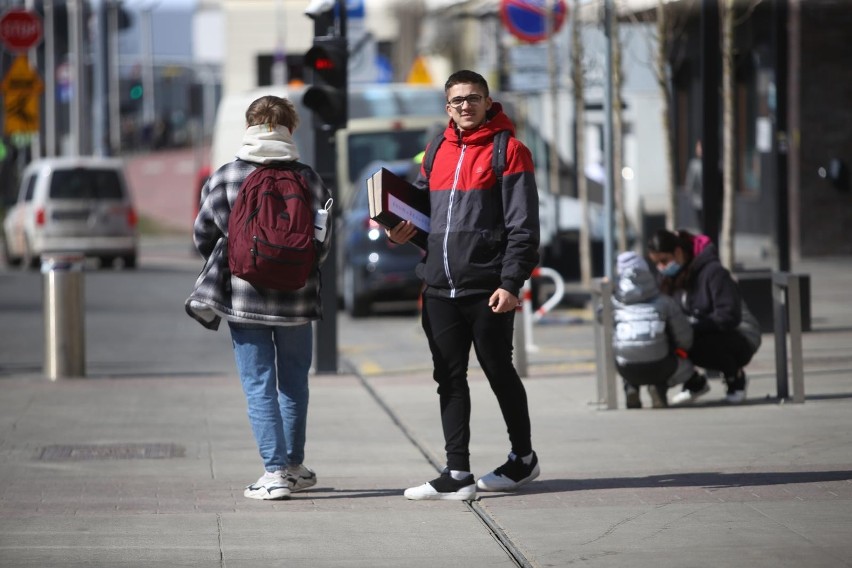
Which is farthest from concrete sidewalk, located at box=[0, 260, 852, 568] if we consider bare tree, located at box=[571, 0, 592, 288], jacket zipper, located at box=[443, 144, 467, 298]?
bare tree, located at box=[571, 0, 592, 288]

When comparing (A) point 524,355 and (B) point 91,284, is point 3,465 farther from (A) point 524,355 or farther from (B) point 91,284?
(B) point 91,284

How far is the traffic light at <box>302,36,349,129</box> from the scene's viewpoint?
12.8m

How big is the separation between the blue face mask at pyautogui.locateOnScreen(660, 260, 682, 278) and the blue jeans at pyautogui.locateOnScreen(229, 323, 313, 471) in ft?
11.8

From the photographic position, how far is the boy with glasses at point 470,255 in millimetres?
7273

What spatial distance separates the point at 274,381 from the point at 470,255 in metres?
1.06

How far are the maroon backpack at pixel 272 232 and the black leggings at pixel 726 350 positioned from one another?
12.8 ft

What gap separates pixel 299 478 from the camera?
7730 mm

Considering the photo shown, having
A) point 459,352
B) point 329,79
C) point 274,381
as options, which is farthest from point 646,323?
point 329,79

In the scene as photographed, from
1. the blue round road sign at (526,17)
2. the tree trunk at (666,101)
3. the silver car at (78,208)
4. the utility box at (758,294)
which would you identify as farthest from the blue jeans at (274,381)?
the silver car at (78,208)

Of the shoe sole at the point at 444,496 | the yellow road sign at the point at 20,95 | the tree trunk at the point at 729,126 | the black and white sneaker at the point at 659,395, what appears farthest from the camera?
the yellow road sign at the point at 20,95

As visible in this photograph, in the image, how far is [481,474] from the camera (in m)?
8.28

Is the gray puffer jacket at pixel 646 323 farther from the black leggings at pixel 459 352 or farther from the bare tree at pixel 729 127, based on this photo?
the bare tree at pixel 729 127

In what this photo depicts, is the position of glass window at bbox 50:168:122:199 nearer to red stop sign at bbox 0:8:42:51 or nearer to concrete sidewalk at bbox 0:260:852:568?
red stop sign at bbox 0:8:42:51

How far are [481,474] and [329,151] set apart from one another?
17.6ft
